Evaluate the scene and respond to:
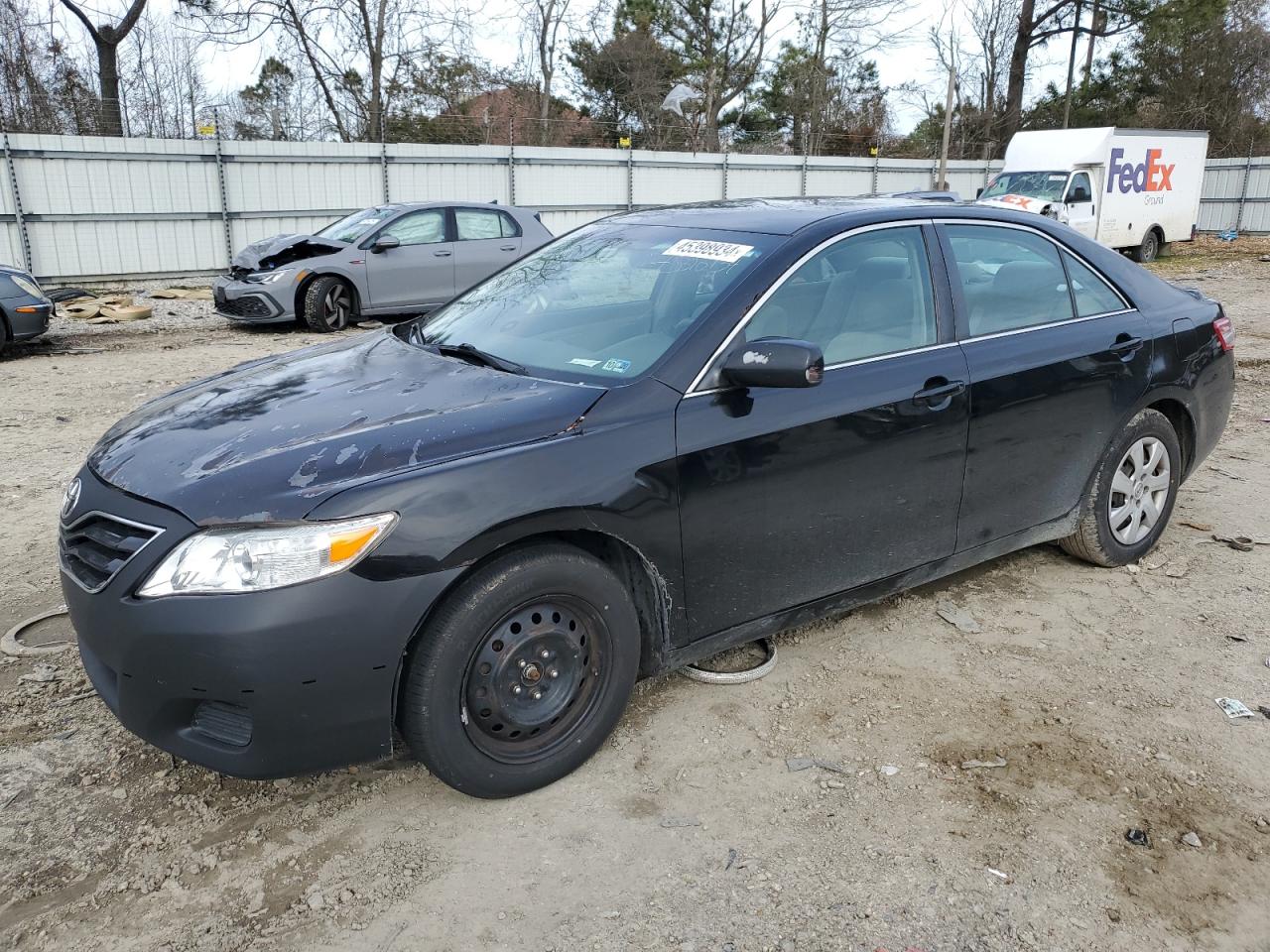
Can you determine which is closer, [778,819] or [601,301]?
[778,819]

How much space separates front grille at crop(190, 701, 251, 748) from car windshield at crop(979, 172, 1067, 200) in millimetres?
18913

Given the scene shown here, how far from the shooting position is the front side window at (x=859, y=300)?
333 cm

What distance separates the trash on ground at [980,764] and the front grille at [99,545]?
95.7 inches

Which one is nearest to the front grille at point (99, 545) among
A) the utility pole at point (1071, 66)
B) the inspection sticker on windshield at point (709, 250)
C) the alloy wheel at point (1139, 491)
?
the inspection sticker on windshield at point (709, 250)

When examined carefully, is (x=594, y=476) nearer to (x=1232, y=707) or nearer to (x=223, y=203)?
(x=1232, y=707)

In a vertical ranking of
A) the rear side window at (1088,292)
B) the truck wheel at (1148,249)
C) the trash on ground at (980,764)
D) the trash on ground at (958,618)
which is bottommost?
the trash on ground at (980,764)

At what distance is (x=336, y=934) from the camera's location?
2.37 m

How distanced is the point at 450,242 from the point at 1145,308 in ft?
32.0

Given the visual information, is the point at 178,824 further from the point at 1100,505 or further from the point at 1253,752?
the point at 1100,505

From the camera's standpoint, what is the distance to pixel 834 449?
10.8 ft

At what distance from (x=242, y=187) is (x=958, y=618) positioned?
665 inches

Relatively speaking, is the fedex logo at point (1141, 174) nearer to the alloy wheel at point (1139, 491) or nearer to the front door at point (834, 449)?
the alloy wheel at point (1139, 491)

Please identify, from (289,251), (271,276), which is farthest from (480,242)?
(271,276)

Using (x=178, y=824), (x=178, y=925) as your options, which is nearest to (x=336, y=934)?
(x=178, y=925)
